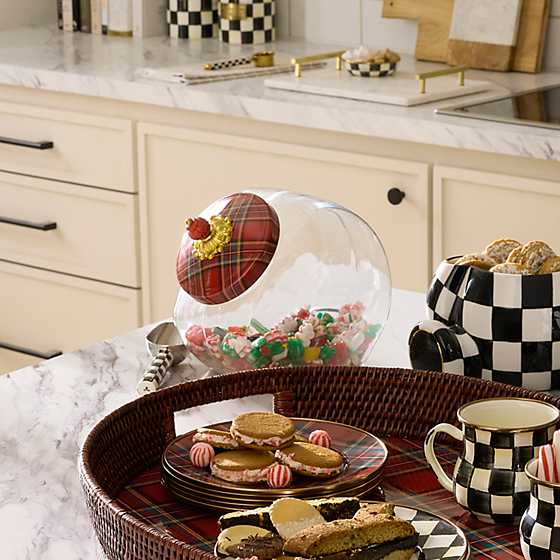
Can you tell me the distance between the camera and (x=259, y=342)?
1315 mm

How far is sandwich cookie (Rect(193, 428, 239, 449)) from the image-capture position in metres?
1.04

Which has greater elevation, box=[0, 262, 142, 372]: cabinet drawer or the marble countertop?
the marble countertop

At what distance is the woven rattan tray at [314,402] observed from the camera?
108 cm

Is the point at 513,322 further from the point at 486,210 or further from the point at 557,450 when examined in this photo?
the point at 486,210

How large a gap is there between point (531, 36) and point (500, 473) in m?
2.05

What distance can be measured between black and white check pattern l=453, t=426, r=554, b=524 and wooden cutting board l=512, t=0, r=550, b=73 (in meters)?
2.02

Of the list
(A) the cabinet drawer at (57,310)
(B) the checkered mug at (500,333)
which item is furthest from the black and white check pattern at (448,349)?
(A) the cabinet drawer at (57,310)

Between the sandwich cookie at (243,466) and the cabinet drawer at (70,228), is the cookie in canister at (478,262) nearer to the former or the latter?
the sandwich cookie at (243,466)

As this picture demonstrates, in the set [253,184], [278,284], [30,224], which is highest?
[278,284]

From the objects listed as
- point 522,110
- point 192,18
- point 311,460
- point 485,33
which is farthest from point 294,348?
point 192,18

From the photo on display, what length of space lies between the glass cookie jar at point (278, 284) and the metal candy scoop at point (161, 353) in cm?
3

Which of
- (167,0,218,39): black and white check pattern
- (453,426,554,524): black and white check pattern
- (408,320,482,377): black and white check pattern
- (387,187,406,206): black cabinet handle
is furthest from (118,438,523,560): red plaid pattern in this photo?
(167,0,218,39): black and white check pattern

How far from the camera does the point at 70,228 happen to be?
122 inches

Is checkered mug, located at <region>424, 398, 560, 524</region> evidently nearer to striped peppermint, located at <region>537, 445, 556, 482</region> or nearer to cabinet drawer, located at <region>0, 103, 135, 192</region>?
striped peppermint, located at <region>537, 445, 556, 482</region>
